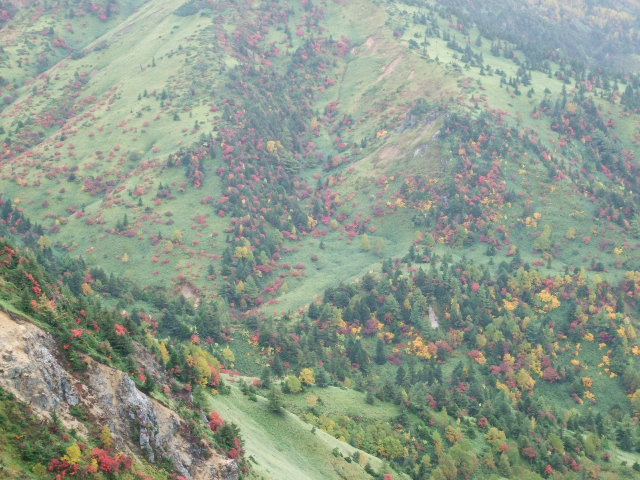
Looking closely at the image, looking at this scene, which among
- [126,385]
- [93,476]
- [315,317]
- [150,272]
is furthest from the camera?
[150,272]

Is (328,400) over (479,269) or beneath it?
over

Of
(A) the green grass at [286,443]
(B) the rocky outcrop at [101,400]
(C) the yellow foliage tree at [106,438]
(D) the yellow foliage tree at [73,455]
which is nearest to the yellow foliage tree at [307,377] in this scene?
(A) the green grass at [286,443]

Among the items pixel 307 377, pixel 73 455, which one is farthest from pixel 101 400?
pixel 307 377

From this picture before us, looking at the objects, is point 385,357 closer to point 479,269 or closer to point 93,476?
point 479,269

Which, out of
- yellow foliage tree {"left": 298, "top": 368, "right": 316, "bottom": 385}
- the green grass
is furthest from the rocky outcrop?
yellow foliage tree {"left": 298, "top": 368, "right": 316, "bottom": 385}

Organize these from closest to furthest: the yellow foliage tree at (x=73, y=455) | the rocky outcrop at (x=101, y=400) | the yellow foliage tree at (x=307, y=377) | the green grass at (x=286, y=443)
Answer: the yellow foliage tree at (x=73, y=455), the rocky outcrop at (x=101, y=400), the green grass at (x=286, y=443), the yellow foliage tree at (x=307, y=377)

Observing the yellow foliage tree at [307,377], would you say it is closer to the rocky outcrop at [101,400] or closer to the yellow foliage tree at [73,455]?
the rocky outcrop at [101,400]

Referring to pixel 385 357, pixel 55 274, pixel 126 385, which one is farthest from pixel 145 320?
pixel 126 385

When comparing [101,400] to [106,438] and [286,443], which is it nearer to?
[106,438]
